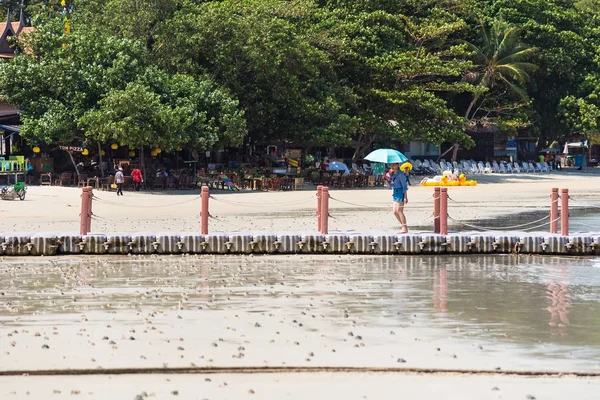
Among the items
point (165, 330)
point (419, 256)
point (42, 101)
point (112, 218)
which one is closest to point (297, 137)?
point (42, 101)

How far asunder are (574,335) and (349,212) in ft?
67.2

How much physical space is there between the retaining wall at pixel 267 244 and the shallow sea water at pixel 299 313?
37.4 inches

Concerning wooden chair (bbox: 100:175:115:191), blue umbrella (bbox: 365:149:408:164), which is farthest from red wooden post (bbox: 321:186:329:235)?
wooden chair (bbox: 100:175:115:191)

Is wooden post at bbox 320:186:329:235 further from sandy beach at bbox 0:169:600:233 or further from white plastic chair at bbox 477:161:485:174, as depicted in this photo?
white plastic chair at bbox 477:161:485:174

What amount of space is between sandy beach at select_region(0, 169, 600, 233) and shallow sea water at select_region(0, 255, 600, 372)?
4.83 metres

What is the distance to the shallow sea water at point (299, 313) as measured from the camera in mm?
10500

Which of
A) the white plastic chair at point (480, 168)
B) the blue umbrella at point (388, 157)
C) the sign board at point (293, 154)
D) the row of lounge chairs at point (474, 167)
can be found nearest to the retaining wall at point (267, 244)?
the blue umbrella at point (388, 157)

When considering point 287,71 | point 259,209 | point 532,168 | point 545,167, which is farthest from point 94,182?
point 545,167

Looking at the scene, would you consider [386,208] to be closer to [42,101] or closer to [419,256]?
[419,256]

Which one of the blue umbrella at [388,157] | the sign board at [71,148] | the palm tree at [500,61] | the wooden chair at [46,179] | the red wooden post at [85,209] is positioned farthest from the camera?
the palm tree at [500,61]

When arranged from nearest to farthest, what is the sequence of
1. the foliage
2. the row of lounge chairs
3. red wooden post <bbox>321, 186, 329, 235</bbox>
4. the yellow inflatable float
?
red wooden post <bbox>321, 186, 329, 235</bbox> → the foliage → the yellow inflatable float → the row of lounge chairs

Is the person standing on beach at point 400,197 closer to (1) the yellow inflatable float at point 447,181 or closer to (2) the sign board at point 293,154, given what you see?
(1) the yellow inflatable float at point 447,181

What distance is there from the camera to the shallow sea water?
10.5 meters

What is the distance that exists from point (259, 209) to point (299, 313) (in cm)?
2062
